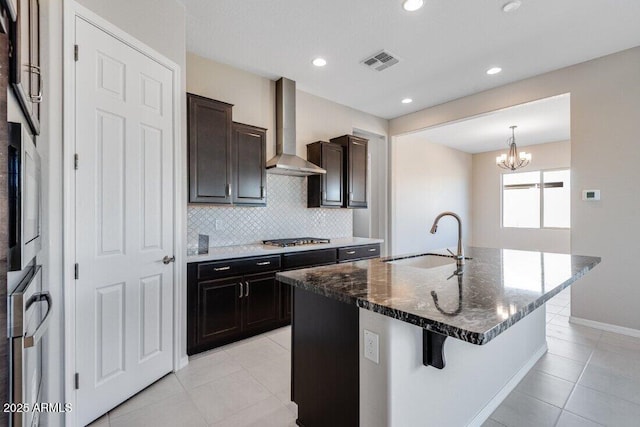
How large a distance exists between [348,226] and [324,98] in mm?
2111

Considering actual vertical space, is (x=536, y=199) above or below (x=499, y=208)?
above

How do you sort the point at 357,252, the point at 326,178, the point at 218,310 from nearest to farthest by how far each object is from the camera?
the point at 218,310
the point at 357,252
the point at 326,178

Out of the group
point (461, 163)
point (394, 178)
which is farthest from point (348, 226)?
point (461, 163)

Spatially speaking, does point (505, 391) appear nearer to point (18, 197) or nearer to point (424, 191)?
point (18, 197)

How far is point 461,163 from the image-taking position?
→ 793cm

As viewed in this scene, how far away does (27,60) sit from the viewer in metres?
1.33

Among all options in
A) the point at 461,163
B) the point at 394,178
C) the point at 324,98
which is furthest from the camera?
the point at 461,163

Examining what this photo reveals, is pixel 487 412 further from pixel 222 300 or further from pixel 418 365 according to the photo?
pixel 222 300

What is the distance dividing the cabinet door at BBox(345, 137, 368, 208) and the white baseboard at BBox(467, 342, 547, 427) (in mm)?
2771

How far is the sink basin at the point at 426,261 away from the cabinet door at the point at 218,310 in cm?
165

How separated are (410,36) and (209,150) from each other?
235 cm

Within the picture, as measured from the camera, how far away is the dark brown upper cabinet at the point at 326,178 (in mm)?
4129

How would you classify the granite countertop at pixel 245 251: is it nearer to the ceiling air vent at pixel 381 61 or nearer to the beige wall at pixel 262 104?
the beige wall at pixel 262 104

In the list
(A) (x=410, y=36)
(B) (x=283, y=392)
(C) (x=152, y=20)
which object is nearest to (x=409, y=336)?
(B) (x=283, y=392)
